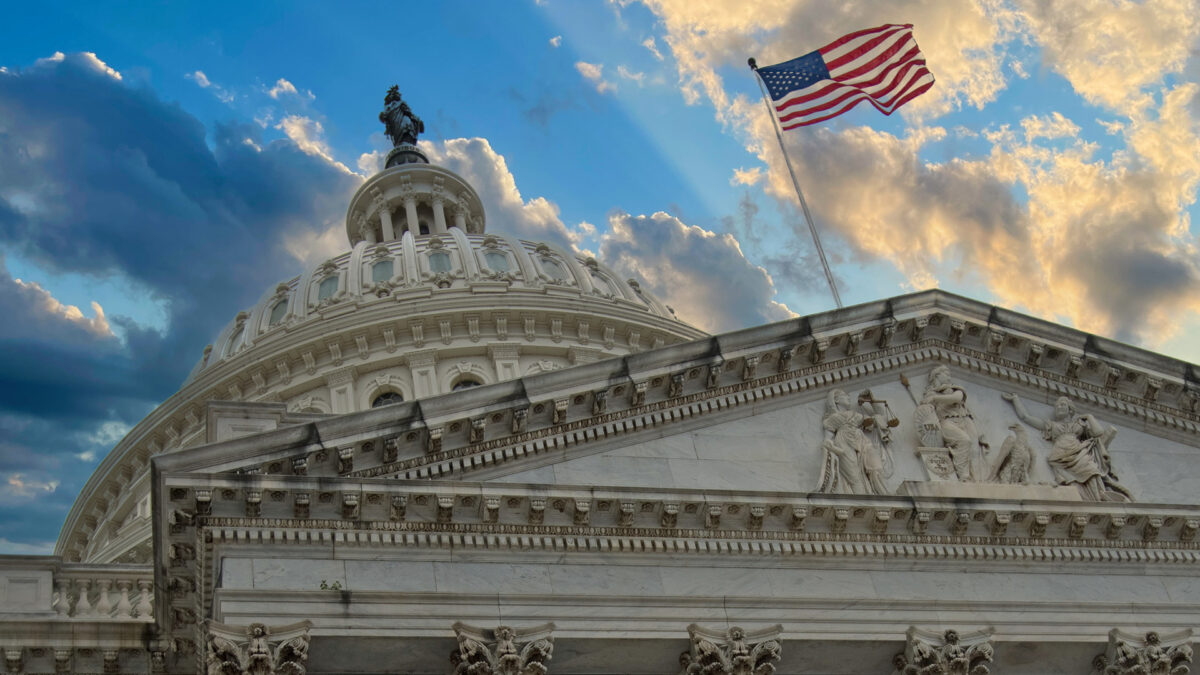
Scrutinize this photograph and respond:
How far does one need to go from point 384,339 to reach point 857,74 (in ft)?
77.7

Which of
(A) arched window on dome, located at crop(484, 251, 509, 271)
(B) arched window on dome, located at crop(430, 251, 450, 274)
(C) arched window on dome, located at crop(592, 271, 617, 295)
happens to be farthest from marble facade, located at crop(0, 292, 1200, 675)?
(A) arched window on dome, located at crop(484, 251, 509, 271)

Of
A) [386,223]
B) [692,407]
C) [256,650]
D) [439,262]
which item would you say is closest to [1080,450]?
[692,407]

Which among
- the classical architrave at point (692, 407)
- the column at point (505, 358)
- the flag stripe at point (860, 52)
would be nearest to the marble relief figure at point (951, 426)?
the classical architrave at point (692, 407)

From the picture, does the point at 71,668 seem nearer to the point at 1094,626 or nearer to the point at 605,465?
the point at 605,465

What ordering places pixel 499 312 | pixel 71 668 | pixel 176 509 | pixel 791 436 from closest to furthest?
pixel 176 509, pixel 71 668, pixel 791 436, pixel 499 312

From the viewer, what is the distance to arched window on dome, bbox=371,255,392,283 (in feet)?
201

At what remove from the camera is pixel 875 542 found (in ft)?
86.4

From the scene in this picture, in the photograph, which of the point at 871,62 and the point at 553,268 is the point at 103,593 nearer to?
the point at 871,62

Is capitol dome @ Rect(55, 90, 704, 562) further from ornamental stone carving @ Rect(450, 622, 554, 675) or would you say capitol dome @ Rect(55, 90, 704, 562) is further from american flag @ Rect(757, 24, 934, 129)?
ornamental stone carving @ Rect(450, 622, 554, 675)

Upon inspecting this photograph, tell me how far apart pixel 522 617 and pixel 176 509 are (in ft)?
17.8

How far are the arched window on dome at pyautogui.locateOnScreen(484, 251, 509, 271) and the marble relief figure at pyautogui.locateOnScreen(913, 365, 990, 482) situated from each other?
3433 cm

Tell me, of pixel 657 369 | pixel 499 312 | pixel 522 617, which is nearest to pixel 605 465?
pixel 657 369

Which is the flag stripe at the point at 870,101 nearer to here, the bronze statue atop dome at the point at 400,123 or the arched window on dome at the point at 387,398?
the arched window on dome at the point at 387,398

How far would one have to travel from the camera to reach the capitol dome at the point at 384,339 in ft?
180
